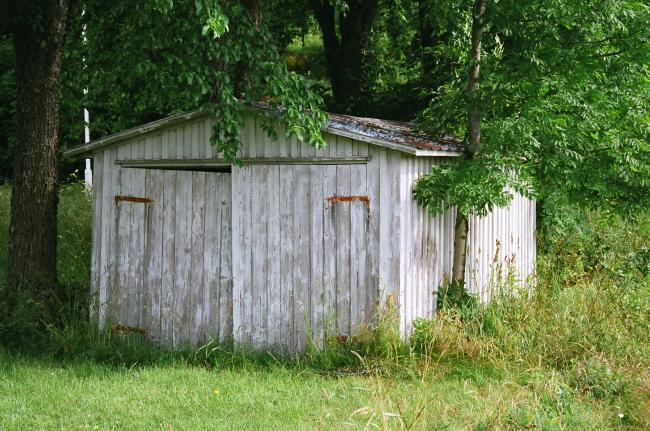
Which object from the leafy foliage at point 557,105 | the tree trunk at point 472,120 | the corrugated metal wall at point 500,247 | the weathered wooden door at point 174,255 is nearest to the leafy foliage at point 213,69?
the weathered wooden door at point 174,255

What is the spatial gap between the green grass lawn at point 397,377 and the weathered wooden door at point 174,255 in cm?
41

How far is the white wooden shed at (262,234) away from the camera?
355 inches

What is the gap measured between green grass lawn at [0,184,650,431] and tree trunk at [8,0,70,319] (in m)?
0.70

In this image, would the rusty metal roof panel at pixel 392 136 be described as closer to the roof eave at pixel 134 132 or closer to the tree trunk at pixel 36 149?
the roof eave at pixel 134 132

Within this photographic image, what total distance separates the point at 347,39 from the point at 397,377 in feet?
38.9

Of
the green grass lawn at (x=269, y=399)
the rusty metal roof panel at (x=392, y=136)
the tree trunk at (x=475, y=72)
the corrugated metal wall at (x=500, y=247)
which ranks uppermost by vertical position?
the tree trunk at (x=475, y=72)

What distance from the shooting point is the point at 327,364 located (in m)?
8.73

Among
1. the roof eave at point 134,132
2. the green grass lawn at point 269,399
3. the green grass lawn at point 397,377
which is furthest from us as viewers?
the roof eave at point 134,132

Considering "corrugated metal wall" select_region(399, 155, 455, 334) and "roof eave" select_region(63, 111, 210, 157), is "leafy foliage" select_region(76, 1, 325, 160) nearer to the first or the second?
"roof eave" select_region(63, 111, 210, 157)

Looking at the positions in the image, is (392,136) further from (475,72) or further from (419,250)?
(475,72)

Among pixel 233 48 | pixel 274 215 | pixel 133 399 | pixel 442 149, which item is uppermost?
pixel 233 48

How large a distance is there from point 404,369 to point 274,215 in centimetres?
223

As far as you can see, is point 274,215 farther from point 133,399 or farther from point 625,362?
point 625,362

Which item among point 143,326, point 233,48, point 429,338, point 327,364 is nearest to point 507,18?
point 233,48
